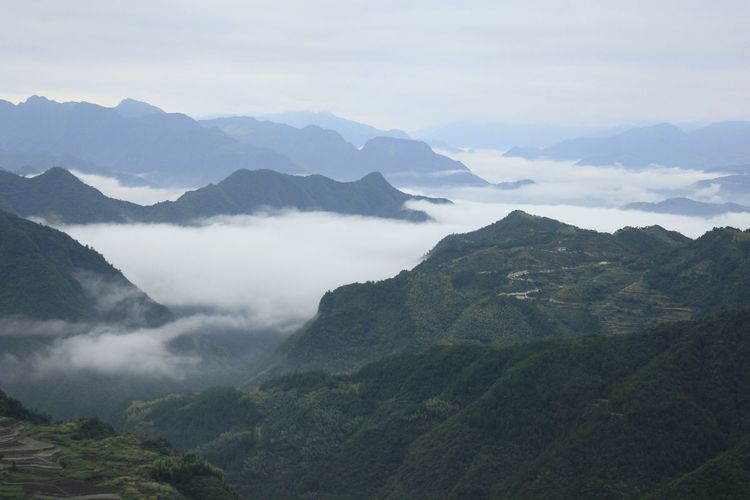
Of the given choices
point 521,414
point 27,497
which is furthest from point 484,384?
point 27,497

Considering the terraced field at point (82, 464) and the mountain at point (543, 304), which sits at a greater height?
the mountain at point (543, 304)

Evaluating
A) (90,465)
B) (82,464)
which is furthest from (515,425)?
(82,464)

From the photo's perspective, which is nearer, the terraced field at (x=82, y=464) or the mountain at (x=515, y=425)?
the terraced field at (x=82, y=464)

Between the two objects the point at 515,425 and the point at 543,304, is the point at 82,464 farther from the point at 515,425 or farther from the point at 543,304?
the point at 543,304

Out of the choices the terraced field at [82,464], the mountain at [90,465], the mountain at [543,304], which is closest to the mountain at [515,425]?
the mountain at [90,465]

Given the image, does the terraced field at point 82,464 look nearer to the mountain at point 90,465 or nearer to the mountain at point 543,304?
the mountain at point 90,465

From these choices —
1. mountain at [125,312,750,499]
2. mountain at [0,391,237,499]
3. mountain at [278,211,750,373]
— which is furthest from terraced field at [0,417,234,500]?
mountain at [278,211,750,373]

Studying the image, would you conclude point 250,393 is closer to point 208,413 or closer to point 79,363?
point 208,413
